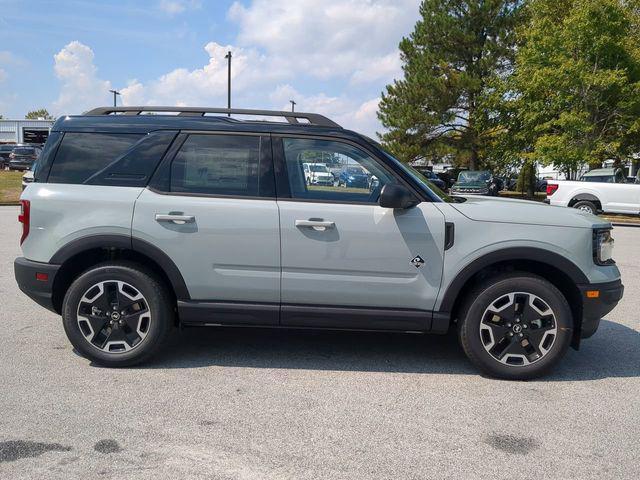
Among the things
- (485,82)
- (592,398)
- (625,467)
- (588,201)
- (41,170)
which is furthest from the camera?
(485,82)

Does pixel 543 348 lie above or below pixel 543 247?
below

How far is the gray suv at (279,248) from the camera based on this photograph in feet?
13.0

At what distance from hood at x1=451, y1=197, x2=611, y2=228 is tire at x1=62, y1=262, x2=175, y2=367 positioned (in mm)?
2380

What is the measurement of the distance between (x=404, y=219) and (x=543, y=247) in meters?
1.02

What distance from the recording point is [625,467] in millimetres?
2904

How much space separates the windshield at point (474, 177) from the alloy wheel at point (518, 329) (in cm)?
2584

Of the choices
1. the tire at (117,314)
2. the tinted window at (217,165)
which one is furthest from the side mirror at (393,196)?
the tire at (117,314)

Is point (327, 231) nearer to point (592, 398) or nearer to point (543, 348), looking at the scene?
point (543, 348)

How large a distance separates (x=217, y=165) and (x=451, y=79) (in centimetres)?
3041

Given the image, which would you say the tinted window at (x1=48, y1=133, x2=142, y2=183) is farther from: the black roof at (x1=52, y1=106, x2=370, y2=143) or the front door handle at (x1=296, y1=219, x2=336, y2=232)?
the front door handle at (x1=296, y1=219, x2=336, y2=232)

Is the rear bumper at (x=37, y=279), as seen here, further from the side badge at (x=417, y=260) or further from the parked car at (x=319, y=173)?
the side badge at (x=417, y=260)

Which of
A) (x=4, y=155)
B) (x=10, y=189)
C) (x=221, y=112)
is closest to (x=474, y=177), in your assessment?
(x=10, y=189)

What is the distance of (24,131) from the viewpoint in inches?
2518

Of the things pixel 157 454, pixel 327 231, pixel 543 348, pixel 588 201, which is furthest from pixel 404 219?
pixel 588 201
